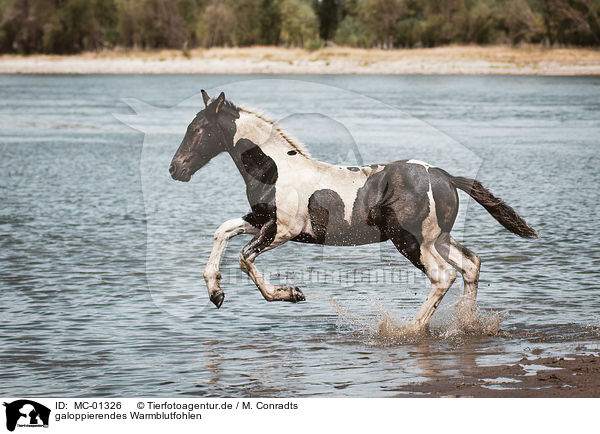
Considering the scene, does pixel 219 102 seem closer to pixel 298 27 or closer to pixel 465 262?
pixel 465 262

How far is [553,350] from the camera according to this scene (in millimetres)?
8430

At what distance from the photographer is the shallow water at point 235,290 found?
816 cm

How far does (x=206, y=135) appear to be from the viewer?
351 inches

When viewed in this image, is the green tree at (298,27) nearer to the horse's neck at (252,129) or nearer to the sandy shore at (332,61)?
the sandy shore at (332,61)

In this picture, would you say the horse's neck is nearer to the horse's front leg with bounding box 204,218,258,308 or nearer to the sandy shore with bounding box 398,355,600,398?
the horse's front leg with bounding box 204,218,258,308

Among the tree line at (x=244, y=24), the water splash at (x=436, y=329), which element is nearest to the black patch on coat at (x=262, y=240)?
the water splash at (x=436, y=329)

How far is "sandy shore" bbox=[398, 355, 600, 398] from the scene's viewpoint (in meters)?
7.10

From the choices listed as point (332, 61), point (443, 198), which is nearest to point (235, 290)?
point (443, 198)

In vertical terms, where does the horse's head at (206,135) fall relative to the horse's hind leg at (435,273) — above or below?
above

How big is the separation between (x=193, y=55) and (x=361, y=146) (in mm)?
61359

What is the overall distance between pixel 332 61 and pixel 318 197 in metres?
75.6
